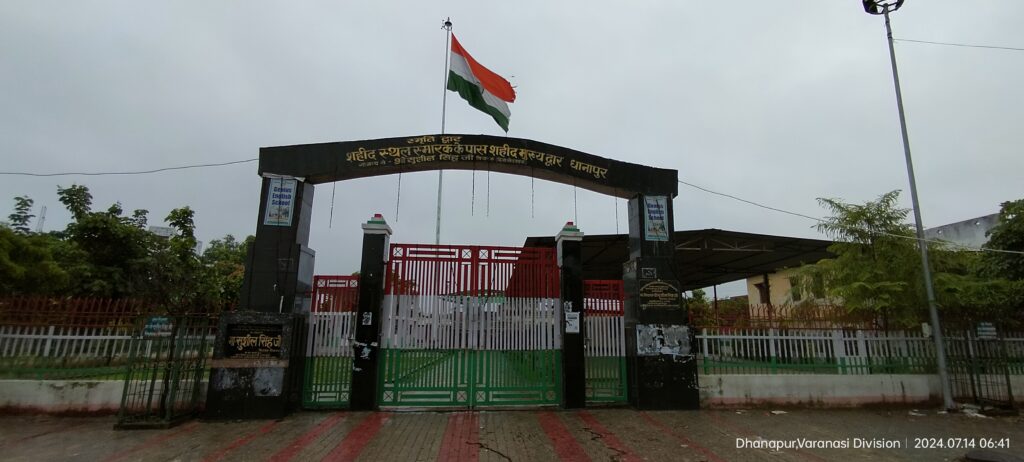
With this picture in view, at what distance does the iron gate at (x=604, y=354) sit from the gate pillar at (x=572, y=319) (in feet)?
1.00

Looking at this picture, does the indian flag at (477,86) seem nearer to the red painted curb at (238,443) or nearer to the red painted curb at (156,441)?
the red painted curb at (238,443)

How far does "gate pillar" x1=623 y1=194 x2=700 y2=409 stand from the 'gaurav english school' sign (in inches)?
26.0

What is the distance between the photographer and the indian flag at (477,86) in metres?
11.4

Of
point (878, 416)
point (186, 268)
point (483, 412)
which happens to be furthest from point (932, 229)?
point (186, 268)

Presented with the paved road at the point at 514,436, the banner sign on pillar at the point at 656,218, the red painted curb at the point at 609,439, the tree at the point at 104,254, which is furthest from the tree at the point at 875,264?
the tree at the point at 104,254

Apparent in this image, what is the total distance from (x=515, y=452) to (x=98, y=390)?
710 centimetres

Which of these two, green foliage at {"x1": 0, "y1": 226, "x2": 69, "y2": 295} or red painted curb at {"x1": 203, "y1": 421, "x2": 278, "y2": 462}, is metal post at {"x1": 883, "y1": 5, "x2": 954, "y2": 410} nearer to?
red painted curb at {"x1": 203, "y1": 421, "x2": 278, "y2": 462}

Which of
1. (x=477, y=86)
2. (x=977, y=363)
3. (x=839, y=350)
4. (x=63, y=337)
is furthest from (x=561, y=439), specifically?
(x=977, y=363)

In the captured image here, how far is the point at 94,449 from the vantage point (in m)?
6.25

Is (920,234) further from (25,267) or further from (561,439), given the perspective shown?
(25,267)

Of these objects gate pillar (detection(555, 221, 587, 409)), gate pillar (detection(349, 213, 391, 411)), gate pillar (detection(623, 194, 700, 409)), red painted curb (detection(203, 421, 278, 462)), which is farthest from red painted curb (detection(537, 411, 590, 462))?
red painted curb (detection(203, 421, 278, 462))

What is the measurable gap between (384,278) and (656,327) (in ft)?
16.8

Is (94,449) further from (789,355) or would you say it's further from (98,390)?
→ (789,355)

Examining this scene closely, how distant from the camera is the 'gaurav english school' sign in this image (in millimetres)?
8992
